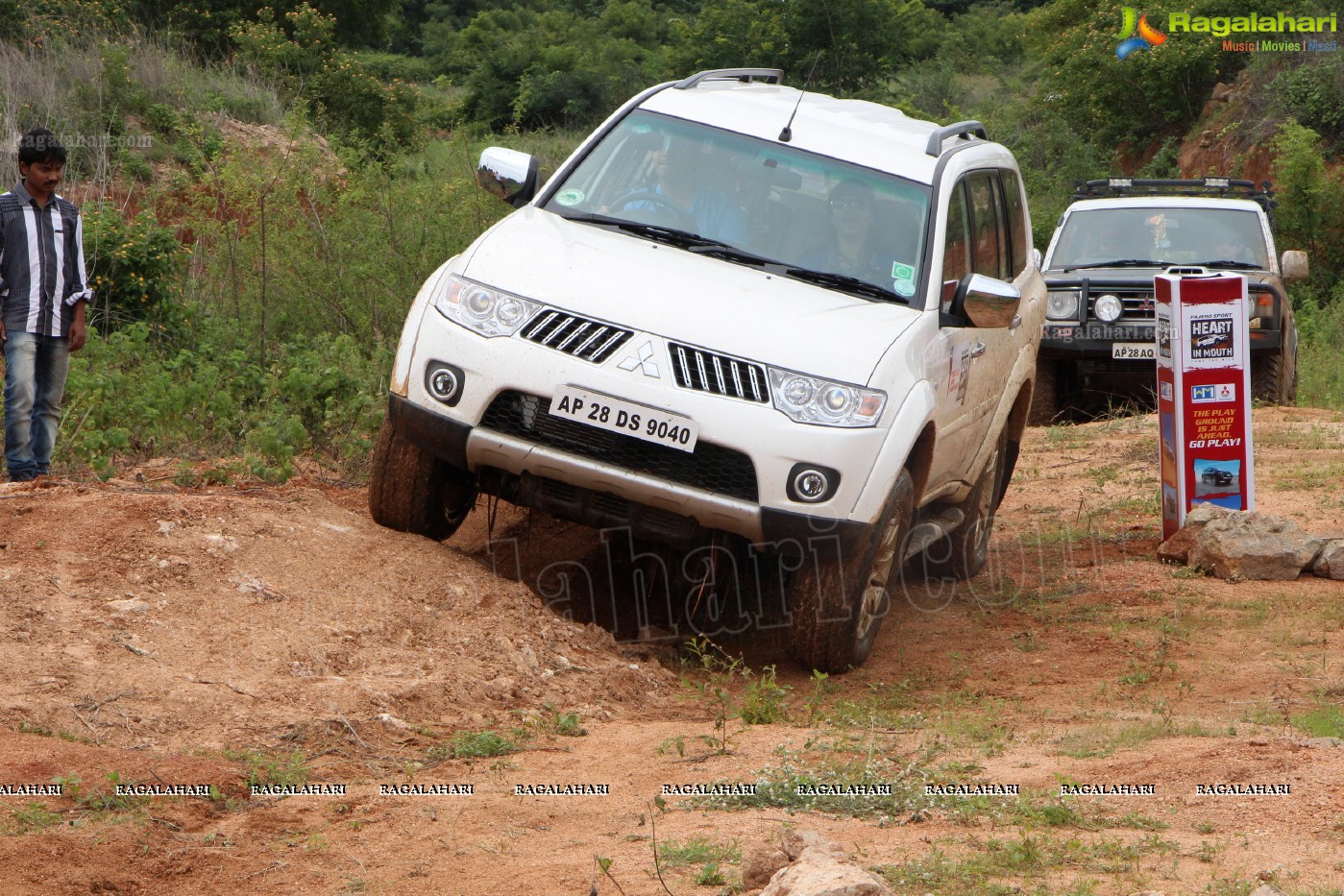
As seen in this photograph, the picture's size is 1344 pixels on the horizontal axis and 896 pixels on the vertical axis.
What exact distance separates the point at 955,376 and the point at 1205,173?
19037 millimetres

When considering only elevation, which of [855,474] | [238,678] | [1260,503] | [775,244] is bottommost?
[1260,503]

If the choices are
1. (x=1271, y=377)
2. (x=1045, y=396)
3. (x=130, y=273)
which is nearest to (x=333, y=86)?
(x=130, y=273)

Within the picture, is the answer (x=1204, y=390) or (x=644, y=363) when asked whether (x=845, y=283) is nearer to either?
(x=644, y=363)

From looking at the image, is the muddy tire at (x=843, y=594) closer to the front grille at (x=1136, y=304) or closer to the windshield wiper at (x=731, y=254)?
the windshield wiper at (x=731, y=254)

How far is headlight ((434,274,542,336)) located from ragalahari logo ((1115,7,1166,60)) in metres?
22.2

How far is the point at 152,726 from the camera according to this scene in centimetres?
392

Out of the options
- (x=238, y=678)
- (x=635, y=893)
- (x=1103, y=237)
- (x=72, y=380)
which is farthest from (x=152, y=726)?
(x=1103, y=237)

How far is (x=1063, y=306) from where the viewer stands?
11.5 meters

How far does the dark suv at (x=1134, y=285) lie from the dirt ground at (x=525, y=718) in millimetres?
4736

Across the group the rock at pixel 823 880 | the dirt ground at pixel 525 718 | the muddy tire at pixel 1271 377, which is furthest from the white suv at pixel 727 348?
the muddy tire at pixel 1271 377

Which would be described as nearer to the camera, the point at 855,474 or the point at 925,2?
the point at 855,474

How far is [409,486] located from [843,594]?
1615mm

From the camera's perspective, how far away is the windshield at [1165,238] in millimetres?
11930

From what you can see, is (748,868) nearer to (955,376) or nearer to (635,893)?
(635,893)
